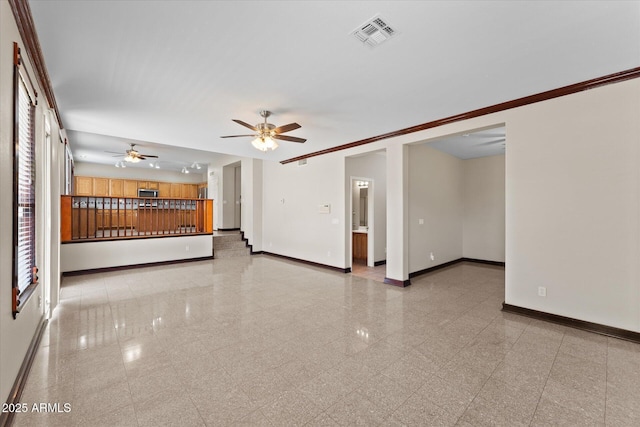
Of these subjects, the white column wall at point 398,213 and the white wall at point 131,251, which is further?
the white wall at point 131,251

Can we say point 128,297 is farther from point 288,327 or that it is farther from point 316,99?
point 316,99

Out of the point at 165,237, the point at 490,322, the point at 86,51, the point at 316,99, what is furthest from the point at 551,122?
the point at 165,237

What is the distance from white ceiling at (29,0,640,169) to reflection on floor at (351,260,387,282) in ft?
10.5

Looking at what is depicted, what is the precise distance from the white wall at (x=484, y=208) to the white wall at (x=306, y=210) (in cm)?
367

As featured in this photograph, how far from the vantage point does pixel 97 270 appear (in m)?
6.18

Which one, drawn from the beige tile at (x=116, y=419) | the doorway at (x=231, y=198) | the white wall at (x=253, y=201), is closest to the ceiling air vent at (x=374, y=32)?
the beige tile at (x=116, y=419)

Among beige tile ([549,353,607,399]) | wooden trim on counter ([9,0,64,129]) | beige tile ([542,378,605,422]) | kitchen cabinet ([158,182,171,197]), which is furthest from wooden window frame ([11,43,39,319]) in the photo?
kitchen cabinet ([158,182,171,197])

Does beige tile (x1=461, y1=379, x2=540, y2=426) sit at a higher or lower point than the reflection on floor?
lower

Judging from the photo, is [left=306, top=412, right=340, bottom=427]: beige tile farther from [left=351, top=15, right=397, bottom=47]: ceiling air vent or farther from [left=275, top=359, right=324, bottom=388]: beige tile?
[left=351, top=15, right=397, bottom=47]: ceiling air vent

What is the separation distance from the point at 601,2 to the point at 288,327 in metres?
3.92

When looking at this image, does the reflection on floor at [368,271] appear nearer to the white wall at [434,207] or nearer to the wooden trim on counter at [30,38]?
the white wall at [434,207]

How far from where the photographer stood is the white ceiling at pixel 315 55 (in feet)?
6.82

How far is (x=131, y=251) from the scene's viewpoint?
6645 millimetres

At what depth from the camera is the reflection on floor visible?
19.2 feet
